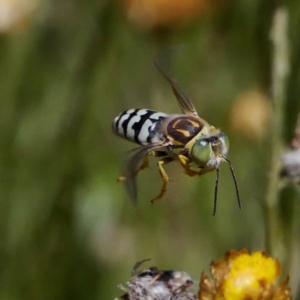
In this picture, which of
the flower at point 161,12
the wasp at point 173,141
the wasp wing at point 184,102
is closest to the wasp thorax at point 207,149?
the wasp at point 173,141

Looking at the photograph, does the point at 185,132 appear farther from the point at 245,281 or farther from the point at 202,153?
the point at 245,281

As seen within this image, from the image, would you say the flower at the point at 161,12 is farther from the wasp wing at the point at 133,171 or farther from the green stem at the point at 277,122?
the wasp wing at the point at 133,171

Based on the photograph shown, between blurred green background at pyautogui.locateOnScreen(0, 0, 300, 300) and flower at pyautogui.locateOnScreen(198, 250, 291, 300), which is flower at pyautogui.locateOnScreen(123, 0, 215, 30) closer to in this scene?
blurred green background at pyautogui.locateOnScreen(0, 0, 300, 300)

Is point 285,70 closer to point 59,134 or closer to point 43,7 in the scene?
point 59,134

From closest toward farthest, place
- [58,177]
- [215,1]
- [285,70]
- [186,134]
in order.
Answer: [186,134] → [285,70] → [58,177] → [215,1]

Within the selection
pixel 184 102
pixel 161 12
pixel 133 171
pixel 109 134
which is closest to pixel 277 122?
pixel 184 102

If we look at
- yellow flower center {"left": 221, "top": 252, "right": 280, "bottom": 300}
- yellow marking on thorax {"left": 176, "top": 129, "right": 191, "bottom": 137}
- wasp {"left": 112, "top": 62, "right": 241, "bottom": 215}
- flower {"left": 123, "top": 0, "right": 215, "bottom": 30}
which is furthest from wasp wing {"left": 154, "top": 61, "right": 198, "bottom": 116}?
flower {"left": 123, "top": 0, "right": 215, "bottom": 30}

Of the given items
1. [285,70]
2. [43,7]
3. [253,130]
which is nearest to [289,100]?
[285,70]
